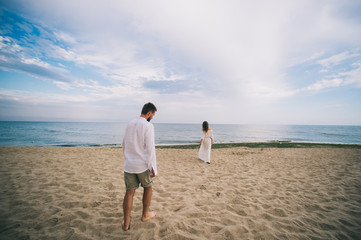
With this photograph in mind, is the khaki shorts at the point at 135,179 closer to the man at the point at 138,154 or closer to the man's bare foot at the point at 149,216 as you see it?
the man at the point at 138,154

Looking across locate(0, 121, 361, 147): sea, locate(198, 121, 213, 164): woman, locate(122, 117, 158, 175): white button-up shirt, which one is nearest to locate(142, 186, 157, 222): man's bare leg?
locate(122, 117, 158, 175): white button-up shirt

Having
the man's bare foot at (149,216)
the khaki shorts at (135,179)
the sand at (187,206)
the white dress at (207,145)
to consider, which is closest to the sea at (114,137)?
the white dress at (207,145)

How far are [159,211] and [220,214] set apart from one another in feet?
4.37

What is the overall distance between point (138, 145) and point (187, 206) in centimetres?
207

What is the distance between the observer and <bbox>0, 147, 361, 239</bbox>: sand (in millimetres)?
2661

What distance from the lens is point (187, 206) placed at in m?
3.50

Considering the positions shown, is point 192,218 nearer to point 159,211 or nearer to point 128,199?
point 159,211

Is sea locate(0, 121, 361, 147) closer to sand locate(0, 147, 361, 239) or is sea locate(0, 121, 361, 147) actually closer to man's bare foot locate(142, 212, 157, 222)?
sand locate(0, 147, 361, 239)

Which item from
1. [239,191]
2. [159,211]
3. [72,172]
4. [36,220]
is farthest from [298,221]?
[72,172]

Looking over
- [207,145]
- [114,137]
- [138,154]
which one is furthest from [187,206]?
[114,137]

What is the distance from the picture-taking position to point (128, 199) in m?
2.64

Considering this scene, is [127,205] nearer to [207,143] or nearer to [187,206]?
[187,206]

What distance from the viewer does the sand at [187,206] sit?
2.66 meters

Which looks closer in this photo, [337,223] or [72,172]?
[337,223]
